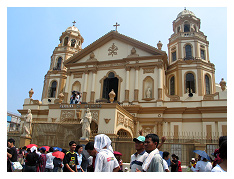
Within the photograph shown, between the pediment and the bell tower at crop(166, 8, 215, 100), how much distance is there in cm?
369

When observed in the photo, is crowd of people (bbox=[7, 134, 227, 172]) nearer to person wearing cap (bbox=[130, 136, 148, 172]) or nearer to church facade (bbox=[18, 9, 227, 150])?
person wearing cap (bbox=[130, 136, 148, 172])

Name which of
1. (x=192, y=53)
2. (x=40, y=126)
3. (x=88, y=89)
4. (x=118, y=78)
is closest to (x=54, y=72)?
(x=88, y=89)

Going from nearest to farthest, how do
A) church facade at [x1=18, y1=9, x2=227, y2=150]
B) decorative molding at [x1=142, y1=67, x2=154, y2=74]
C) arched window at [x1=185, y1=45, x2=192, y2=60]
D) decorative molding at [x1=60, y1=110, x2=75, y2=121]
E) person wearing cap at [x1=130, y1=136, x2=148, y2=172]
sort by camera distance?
person wearing cap at [x1=130, y1=136, x2=148, y2=172] < decorative molding at [x1=60, y1=110, x2=75, y2=121] < church facade at [x1=18, y1=9, x2=227, y2=150] < decorative molding at [x1=142, y1=67, x2=154, y2=74] < arched window at [x1=185, y1=45, x2=192, y2=60]

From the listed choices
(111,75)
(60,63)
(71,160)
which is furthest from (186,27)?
(71,160)

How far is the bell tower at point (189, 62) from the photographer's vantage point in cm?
2375

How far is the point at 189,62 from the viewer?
24.7 metres

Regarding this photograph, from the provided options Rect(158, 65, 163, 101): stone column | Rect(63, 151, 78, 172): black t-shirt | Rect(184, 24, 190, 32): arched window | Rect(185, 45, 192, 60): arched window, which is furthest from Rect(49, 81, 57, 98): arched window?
Rect(63, 151, 78, 172): black t-shirt

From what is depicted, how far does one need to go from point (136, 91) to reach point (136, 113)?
7.81 feet

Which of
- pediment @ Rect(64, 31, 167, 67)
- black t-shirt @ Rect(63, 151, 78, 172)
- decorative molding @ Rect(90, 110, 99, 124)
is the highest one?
pediment @ Rect(64, 31, 167, 67)

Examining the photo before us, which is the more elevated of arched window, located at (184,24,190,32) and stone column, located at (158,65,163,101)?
arched window, located at (184,24,190,32)

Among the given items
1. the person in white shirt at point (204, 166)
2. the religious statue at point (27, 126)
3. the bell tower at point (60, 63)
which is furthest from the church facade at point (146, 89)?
the person in white shirt at point (204, 166)

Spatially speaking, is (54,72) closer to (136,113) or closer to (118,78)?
(118,78)

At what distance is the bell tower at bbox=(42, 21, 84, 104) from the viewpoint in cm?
2961

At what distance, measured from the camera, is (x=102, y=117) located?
54.9 ft
